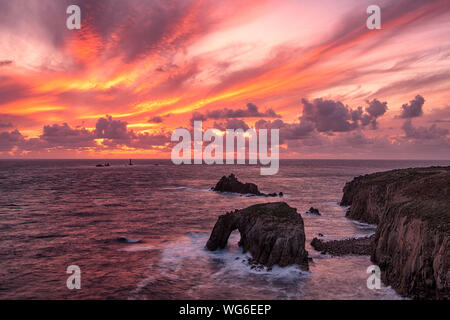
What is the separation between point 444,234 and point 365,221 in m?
38.9

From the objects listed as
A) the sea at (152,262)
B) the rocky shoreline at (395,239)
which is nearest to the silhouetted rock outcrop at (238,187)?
the sea at (152,262)

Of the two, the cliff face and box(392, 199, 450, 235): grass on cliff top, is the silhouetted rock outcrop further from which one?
box(392, 199, 450, 235): grass on cliff top

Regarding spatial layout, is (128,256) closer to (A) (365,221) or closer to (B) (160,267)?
(B) (160,267)

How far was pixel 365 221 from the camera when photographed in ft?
198

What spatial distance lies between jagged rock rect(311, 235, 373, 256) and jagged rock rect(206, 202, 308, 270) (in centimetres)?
741

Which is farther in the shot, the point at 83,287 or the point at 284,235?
the point at 284,235

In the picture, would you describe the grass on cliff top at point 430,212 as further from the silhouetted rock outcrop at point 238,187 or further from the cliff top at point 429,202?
the silhouetted rock outcrop at point 238,187

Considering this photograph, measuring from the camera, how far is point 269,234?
115ft

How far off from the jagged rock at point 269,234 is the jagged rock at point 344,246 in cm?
741

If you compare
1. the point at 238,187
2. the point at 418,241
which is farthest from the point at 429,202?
the point at 238,187

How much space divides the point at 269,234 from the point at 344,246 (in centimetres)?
1342

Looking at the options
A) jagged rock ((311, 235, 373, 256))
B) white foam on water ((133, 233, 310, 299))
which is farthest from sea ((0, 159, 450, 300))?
jagged rock ((311, 235, 373, 256))

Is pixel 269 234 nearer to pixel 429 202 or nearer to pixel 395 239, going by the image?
pixel 395 239
